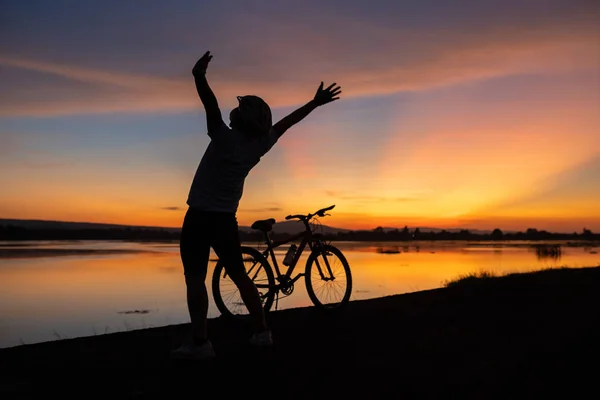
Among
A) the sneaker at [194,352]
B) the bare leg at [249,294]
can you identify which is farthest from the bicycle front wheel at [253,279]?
the sneaker at [194,352]

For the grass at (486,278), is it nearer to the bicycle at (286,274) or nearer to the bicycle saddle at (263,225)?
the bicycle at (286,274)

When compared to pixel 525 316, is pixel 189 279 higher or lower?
higher

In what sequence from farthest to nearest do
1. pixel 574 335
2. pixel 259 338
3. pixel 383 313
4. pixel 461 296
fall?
1. pixel 461 296
2. pixel 383 313
3. pixel 574 335
4. pixel 259 338

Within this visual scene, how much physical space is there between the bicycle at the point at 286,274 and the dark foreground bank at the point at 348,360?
0.88ft

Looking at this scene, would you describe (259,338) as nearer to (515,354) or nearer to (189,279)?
(189,279)

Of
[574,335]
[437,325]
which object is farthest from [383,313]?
[574,335]

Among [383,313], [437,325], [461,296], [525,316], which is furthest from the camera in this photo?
[461,296]

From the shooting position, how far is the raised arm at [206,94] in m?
4.16

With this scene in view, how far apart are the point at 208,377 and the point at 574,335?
12.1 ft

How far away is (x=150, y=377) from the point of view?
4.29 meters

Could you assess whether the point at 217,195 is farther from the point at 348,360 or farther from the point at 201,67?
the point at 348,360

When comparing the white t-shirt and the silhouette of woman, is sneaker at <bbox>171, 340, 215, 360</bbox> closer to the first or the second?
the silhouette of woman

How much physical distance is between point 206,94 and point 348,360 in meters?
2.47

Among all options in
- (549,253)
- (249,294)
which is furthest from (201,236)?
(549,253)
